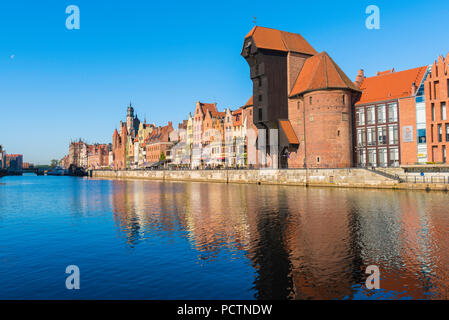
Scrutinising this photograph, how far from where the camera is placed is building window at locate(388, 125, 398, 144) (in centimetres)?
5612

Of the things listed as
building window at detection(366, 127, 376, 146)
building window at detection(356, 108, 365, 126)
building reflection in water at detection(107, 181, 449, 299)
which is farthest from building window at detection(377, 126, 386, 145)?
building reflection in water at detection(107, 181, 449, 299)

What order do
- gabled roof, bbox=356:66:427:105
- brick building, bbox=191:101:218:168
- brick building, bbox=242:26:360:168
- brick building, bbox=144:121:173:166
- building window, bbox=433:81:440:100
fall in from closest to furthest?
building window, bbox=433:81:440:100 < gabled roof, bbox=356:66:427:105 < brick building, bbox=242:26:360:168 < brick building, bbox=191:101:218:168 < brick building, bbox=144:121:173:166

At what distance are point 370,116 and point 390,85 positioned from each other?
19.2ft

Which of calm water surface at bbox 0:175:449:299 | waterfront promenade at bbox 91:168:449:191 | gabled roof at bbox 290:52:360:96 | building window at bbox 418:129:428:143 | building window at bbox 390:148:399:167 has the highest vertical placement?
gabled roof at bbox 290:52:360:96

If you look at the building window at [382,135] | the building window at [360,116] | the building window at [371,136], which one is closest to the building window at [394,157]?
the building window at [382,135]

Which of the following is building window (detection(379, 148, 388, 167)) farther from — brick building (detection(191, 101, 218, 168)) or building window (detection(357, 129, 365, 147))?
brick building (detection(191, 101, 218, 168))

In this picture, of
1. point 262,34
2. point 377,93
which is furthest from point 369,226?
point 262,34

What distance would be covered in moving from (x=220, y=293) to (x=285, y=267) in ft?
11.1

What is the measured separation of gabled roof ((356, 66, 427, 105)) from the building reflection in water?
99.2ft

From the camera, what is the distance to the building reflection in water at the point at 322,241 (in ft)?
36.6

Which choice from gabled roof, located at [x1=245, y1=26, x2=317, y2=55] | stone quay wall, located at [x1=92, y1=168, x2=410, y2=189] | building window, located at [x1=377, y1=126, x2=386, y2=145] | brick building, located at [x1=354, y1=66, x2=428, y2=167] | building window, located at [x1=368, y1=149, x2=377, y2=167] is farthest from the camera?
gabled roof, located at [x1=245, y1=26, x2=317, y2=55]

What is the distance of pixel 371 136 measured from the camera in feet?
196

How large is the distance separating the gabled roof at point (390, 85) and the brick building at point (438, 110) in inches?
160

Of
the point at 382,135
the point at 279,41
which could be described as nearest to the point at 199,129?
the point at 279,41
